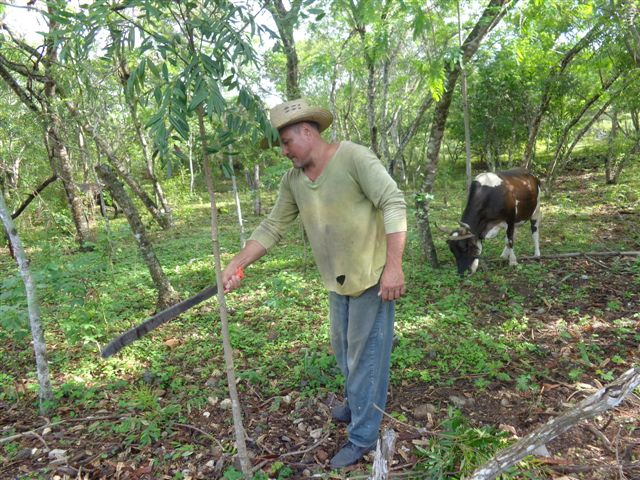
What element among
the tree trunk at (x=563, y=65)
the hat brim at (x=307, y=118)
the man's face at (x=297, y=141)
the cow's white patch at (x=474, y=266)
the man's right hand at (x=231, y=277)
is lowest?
the cow's white patch at (x=474, y=266)

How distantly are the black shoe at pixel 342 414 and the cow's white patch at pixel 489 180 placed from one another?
5.22m

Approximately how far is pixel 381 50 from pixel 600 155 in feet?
67.4

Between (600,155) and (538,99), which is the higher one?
(538,99)

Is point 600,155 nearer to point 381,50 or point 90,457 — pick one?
point 381,50

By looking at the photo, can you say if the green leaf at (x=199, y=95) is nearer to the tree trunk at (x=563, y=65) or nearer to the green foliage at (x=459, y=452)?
the green foliage at (x=459, y=452)

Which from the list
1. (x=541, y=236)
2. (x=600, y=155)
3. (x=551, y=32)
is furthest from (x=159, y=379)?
(x=600, y=155)

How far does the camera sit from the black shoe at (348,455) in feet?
9.04

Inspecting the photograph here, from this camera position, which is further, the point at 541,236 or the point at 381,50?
the point at 541,236

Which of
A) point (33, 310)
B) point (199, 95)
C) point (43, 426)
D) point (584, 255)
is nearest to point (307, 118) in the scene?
point (199, 95)

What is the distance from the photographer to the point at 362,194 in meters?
2.54

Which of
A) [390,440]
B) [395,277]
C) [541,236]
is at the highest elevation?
[395,277]

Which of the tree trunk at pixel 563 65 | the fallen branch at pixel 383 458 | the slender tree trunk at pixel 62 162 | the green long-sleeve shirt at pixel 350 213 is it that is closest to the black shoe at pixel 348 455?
the fallen branch at pixel 383 458

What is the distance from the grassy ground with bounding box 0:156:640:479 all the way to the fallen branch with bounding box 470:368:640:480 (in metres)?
0.38

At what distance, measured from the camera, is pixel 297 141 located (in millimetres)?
2506
